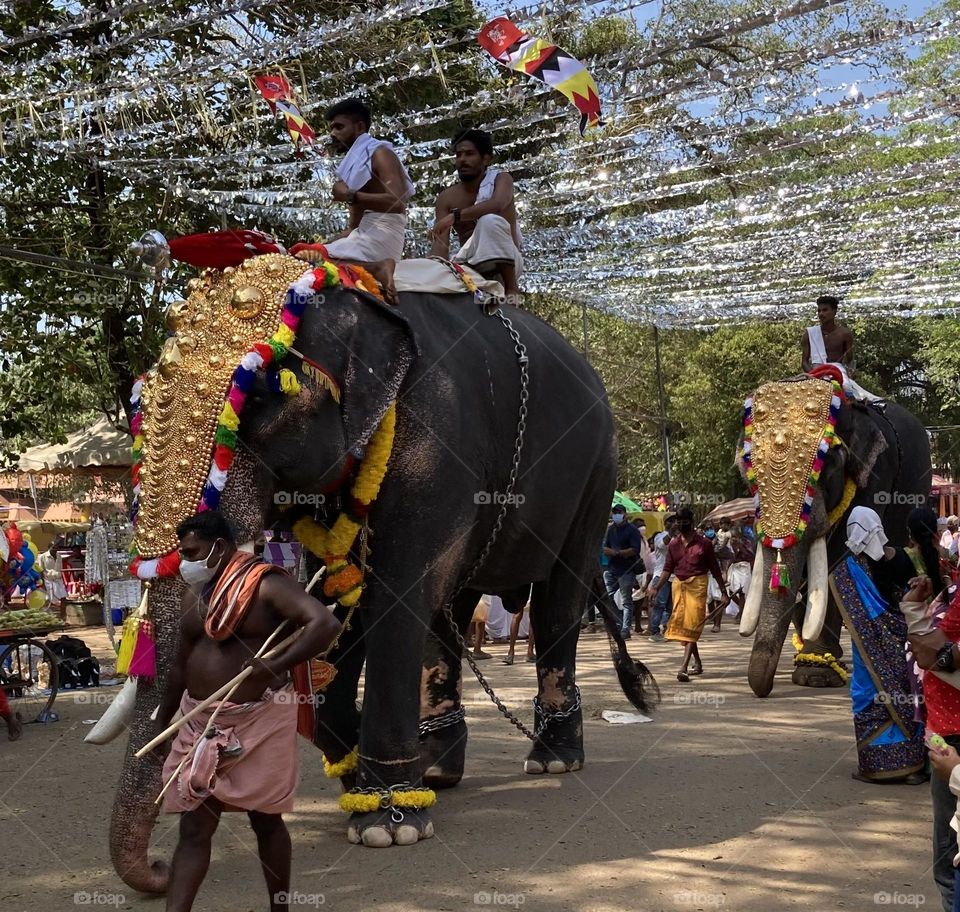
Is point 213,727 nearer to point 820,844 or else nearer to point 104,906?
point 104,906

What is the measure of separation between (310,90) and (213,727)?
8.15 meters

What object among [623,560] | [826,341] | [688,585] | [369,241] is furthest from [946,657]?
[623,560]

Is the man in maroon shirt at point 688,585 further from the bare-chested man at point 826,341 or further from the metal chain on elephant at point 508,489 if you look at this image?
the metal chain on elephant at point 508,489

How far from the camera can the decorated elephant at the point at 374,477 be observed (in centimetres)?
483

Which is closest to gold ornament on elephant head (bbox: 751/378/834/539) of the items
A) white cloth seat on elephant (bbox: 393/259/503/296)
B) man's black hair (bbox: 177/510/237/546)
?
white cloth seat on elephant (bbox: 393/259/503/296)

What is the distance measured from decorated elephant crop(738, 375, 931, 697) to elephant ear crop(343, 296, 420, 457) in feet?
13.1

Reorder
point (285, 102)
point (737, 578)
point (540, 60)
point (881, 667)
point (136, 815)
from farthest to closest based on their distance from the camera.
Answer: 1. point (737, 578)
2. point (285, 102)
3. point (540, 60)
4. point (881, 667)
5. point (136, 815)

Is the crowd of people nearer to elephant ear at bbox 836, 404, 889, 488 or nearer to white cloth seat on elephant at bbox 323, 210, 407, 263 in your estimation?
elephant ear at bbox 836, 404, 889, 488

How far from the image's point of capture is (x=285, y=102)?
904cm

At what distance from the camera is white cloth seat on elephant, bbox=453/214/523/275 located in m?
7.06

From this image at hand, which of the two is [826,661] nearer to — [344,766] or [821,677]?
[821,677]

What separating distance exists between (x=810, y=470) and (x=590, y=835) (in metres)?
4.32

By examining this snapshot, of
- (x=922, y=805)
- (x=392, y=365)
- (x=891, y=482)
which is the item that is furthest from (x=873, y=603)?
(x=891, y=482)

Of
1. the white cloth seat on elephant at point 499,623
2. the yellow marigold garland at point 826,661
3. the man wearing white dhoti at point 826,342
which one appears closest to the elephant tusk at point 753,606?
the yellow marigold garland at point 826,661
